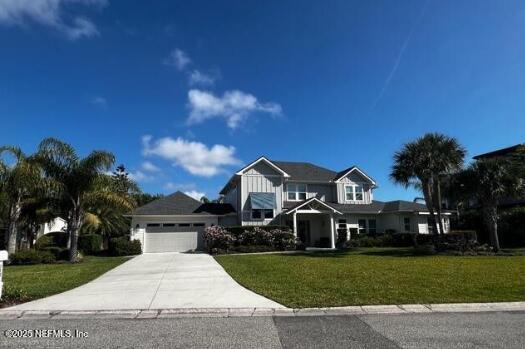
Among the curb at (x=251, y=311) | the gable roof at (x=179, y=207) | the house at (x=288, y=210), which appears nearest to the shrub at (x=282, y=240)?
the house at (x=288, y=210)

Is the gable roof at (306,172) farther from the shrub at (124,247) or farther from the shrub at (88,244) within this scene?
the shrub at (88,244)

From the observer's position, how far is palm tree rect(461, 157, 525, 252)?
72.9ft

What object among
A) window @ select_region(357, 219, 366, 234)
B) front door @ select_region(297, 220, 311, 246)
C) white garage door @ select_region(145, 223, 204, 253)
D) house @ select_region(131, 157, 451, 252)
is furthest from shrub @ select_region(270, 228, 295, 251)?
window @ select_region(357, 219, 366, 234)

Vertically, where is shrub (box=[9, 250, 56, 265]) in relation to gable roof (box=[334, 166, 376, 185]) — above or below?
below

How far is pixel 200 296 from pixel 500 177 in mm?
20684

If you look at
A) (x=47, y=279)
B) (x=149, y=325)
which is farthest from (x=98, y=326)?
(x=47, y=279)

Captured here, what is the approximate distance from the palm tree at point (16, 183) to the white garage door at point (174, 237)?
9.40 metres

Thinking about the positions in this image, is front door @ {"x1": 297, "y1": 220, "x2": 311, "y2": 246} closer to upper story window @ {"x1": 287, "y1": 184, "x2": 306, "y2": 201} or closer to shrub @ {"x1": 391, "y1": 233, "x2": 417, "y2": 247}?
upper story window @ {"x1": 287, "y1": 184, "x2": 306, "y2": 201}

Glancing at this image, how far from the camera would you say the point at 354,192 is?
110 feet

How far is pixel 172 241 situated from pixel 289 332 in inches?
919

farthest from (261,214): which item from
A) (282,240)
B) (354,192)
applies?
(354,192)

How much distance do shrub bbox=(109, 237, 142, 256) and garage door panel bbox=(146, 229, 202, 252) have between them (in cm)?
152

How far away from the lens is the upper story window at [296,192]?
3234 cm

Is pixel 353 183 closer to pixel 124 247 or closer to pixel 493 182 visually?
pixel 493 182
